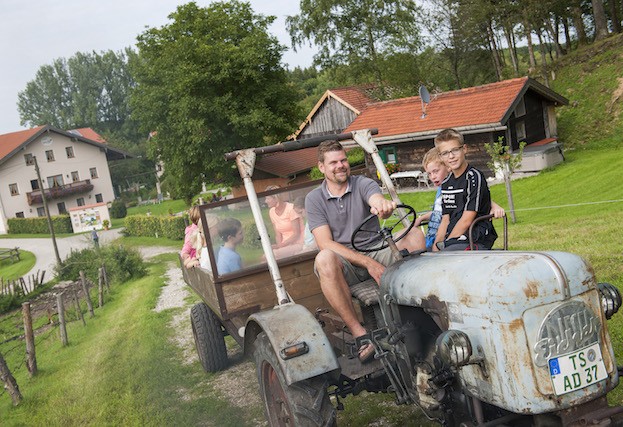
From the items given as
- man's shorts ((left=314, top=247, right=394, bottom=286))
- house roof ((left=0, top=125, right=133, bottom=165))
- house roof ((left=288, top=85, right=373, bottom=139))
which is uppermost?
house roof ((left=0, top=125, right=133, bottom=165))

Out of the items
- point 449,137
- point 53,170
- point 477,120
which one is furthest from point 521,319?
point 53,170

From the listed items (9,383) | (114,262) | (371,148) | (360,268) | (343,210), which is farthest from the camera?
(114,262)

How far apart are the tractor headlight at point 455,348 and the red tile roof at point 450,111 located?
23.0m

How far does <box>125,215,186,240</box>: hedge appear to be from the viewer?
3612cm

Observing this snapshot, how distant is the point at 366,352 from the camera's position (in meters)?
4.47

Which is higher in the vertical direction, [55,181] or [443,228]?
[55,181]

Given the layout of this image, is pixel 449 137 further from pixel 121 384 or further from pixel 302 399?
pixel 121 384

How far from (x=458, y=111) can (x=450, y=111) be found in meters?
0.49

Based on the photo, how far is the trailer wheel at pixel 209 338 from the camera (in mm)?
7770

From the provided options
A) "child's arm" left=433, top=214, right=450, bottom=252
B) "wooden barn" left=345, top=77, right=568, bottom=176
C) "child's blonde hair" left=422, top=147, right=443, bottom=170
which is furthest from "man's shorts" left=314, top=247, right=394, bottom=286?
"wooden barn" left=345, top=77, right=568, bottom=176

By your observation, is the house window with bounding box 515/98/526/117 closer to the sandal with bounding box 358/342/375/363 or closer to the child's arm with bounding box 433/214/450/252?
the child's arm with bounding box 433/214/450/252

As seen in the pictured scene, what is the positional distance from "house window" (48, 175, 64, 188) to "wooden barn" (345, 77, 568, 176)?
3967 cm

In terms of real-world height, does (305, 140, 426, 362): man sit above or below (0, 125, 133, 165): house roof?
below

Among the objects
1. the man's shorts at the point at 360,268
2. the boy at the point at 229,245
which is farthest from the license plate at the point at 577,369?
the boy at the point at 229,245
